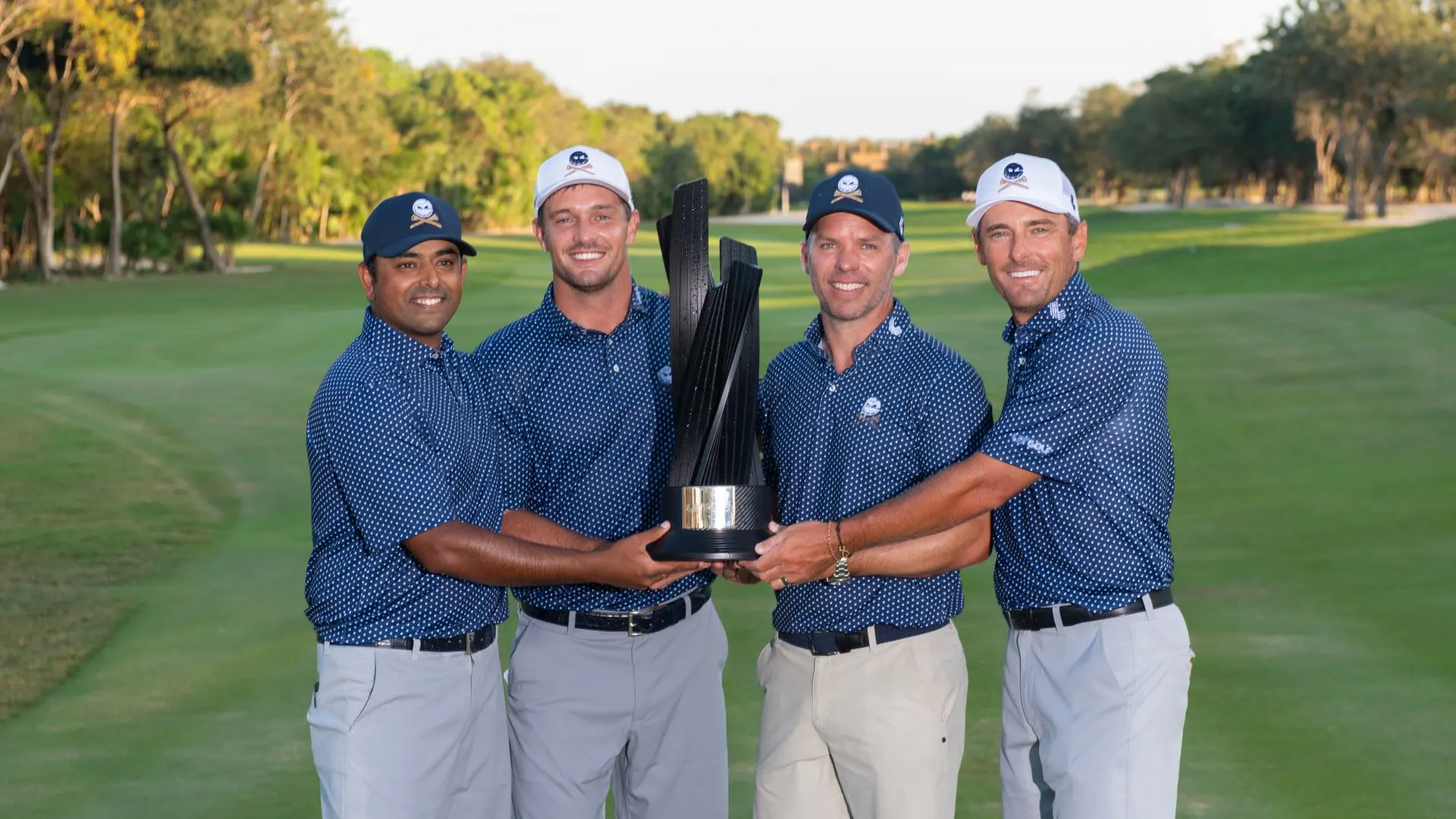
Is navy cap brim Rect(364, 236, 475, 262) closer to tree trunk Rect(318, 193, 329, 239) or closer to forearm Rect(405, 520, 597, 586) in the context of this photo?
forearm Rect(405, 520, 597, 586)

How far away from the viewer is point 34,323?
96.9 ft

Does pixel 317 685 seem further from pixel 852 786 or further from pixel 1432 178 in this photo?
pixel 1432 178

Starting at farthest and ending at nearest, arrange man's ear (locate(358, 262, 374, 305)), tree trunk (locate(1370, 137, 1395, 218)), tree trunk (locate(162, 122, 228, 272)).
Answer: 1. tree trunk (locate(1370, 137, 1395, 218))
2. tree trunk (locate(162, 122, 228, 272))
3. man's ear (locate(358, 262, 374, 305))

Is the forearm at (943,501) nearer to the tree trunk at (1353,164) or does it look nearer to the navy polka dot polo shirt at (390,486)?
the navy polka dot polo shirt at (390,486)

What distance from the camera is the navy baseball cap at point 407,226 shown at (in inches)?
180

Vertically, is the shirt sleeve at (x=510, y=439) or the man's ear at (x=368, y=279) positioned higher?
the man's ear at (x=368, y=279)

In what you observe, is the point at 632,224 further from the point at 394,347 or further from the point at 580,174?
the point at 394,347

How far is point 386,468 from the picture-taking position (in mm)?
4348

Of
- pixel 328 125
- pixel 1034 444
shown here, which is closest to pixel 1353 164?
pixel 328 125

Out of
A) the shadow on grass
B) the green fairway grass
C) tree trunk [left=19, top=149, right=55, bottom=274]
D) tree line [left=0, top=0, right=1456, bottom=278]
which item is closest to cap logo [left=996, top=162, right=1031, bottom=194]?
the green fairway grass

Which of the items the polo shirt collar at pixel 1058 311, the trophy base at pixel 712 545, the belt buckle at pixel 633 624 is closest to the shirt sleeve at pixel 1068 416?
the polo shirt collar at pixel 1058 311

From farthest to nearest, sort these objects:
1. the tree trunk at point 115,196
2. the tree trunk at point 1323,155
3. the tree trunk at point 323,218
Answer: the tree trunk at point 323,218
the tree trunk at point 1323,155
the tree trunk at point 115,196

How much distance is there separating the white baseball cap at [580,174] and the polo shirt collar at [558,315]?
0.29 metres

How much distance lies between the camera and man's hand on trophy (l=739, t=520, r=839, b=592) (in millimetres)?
4094
